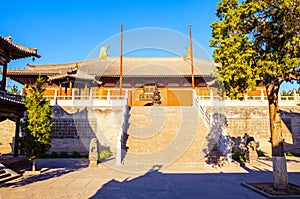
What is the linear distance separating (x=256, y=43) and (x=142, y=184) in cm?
538

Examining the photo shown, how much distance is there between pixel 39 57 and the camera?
1120cm

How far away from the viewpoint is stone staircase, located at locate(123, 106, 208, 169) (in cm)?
1047

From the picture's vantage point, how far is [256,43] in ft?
20.9

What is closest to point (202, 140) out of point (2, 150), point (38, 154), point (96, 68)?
point (38, 154)

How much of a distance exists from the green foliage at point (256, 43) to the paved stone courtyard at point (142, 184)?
2.84m

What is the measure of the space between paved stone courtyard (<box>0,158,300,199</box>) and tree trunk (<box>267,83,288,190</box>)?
0.73m

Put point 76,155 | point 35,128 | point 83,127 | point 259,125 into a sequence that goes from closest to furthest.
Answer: point 35,128, point 76,155, point 83,127, point 259,125

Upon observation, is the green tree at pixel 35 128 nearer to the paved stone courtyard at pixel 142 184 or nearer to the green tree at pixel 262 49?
the paved stone courtyard at pixel 142 184

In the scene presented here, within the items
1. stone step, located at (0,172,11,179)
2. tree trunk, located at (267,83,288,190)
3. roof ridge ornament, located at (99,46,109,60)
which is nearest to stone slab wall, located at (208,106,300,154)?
tree trunk, located at (267,83,288,190)

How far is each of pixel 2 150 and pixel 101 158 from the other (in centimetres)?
812

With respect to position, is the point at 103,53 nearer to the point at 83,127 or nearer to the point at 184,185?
the point at 83,127

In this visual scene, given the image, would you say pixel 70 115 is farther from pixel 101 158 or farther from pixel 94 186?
pixel 94 186

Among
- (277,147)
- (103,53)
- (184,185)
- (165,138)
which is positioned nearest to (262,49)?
(277,147)

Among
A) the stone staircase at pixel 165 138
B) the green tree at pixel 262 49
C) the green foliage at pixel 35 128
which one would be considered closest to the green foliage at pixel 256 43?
the green tree at pixel 262 49
